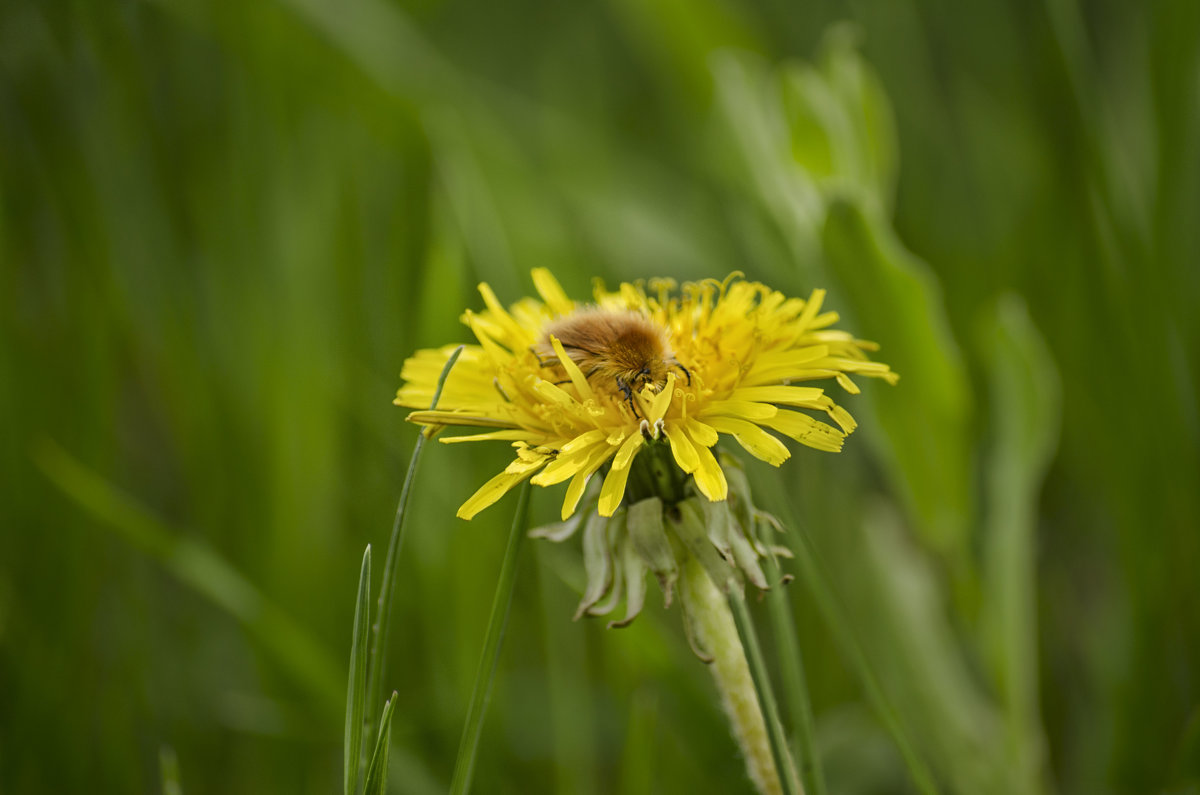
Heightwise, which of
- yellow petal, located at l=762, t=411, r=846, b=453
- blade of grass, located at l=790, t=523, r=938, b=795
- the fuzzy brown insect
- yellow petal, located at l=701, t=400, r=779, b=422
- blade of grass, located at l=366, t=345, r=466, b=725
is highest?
the fuzzy brown insect

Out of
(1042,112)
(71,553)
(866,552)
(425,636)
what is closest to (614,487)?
(866,552)

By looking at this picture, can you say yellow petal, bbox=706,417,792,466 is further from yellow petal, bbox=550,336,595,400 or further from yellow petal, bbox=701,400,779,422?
yellow petal, bbox=550,336,595,400

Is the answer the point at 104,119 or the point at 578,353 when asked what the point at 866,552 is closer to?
the point at 578,353

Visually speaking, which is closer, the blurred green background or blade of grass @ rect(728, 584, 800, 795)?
blade of grass @ rect(728, 584, 800, 795)

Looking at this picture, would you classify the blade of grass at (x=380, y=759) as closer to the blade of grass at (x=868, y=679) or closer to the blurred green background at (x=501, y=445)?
the blurred green background at (x=501, y=445)

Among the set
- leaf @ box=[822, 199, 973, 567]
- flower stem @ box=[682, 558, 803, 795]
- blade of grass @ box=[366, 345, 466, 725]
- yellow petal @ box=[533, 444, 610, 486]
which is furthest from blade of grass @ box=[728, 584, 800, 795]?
leaf @ box=[822, 199, 973, 567]

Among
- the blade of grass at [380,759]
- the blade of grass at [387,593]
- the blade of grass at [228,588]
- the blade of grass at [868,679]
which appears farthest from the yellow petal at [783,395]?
the blade of grass at [228,588]
